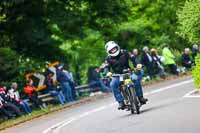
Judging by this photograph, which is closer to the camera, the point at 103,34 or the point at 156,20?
the point at 103,34

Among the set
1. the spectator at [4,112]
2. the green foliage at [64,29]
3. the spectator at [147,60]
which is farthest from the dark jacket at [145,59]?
the spectator at [4,112]

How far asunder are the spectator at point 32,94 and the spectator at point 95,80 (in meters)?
4.81

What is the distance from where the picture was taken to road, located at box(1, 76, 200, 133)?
629 inches

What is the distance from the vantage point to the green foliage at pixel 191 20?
19109 millimetres

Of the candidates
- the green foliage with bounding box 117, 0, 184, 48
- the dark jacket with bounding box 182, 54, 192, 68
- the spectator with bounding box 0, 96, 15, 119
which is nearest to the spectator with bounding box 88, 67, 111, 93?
the dark jacket with bounding box 182, 54, 192, 68

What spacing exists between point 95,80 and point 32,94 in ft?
18.3

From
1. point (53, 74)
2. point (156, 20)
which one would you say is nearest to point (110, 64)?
point (53, 74)

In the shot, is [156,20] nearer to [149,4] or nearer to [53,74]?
[149,4]

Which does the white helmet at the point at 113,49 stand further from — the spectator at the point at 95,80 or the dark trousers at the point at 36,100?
the spectator at the point at 95,80

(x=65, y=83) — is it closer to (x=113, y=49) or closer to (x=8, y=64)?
(x=8, y=64)

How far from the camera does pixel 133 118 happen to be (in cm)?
1859

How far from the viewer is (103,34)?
137ft

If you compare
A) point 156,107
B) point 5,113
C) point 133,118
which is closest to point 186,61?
point 5,113

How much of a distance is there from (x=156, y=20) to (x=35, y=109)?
17310 mm
